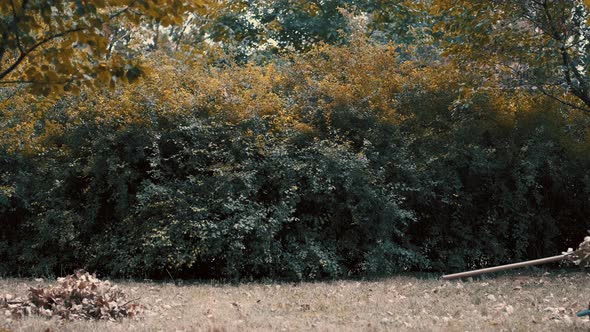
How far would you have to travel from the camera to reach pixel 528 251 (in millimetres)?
12039

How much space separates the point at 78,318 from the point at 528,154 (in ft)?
25.0

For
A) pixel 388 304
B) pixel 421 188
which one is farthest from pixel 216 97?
pixel 388 304

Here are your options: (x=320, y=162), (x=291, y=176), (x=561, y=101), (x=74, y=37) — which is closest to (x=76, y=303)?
(x=74, y=37)

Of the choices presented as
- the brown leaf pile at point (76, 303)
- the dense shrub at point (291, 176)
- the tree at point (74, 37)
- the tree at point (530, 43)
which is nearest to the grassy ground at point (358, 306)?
the brown leaf pile at point (76, 303)

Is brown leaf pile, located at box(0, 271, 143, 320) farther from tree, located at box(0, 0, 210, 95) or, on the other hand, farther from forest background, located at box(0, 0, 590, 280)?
forest background, located at box(0, 0, 590, 280)

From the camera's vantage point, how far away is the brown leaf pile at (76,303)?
669cm

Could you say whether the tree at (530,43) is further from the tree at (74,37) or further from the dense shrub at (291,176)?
the tree at (74,37)

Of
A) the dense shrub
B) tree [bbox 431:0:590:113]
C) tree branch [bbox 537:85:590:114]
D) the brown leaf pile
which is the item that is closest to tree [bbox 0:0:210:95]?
the brown leaf pile

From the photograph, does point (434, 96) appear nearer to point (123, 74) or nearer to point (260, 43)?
point (123, 74)

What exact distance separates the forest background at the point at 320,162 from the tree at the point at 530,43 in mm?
33

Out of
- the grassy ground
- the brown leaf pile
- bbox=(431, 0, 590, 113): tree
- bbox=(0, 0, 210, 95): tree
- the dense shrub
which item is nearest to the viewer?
bbox=(0, 0, 210, 95): tree

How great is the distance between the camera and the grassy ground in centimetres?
640

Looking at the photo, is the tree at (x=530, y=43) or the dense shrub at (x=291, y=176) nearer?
the dense shrub at (x=291, y=176)

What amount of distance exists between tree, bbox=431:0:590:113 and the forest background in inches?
1.3
